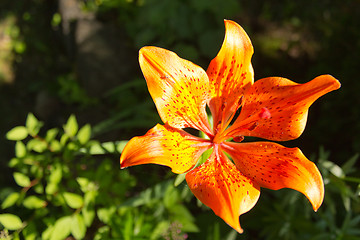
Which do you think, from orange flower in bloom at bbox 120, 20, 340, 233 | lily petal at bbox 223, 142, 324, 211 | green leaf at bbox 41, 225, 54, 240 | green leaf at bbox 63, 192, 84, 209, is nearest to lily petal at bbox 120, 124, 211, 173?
orange flower in bloom at bbox 120, 20, 340, 233

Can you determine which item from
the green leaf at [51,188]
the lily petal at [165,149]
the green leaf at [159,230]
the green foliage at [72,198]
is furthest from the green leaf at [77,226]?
the lily petal at [165,149]

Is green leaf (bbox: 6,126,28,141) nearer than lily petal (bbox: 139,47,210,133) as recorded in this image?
No

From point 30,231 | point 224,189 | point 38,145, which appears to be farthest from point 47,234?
point 224,189

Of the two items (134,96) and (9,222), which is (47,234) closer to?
(9,222)

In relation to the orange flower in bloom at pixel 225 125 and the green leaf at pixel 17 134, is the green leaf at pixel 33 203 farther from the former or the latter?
the orange flower in bloom at pixel 225 125

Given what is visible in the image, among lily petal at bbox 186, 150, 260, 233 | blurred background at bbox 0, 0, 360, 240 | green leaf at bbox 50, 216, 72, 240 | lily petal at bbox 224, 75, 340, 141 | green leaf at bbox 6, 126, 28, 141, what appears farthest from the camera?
blurred background at bbox 0, 0, 360, 240

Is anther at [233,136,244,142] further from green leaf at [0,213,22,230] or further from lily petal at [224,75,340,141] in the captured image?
green leaf at [0,213,22,230]
